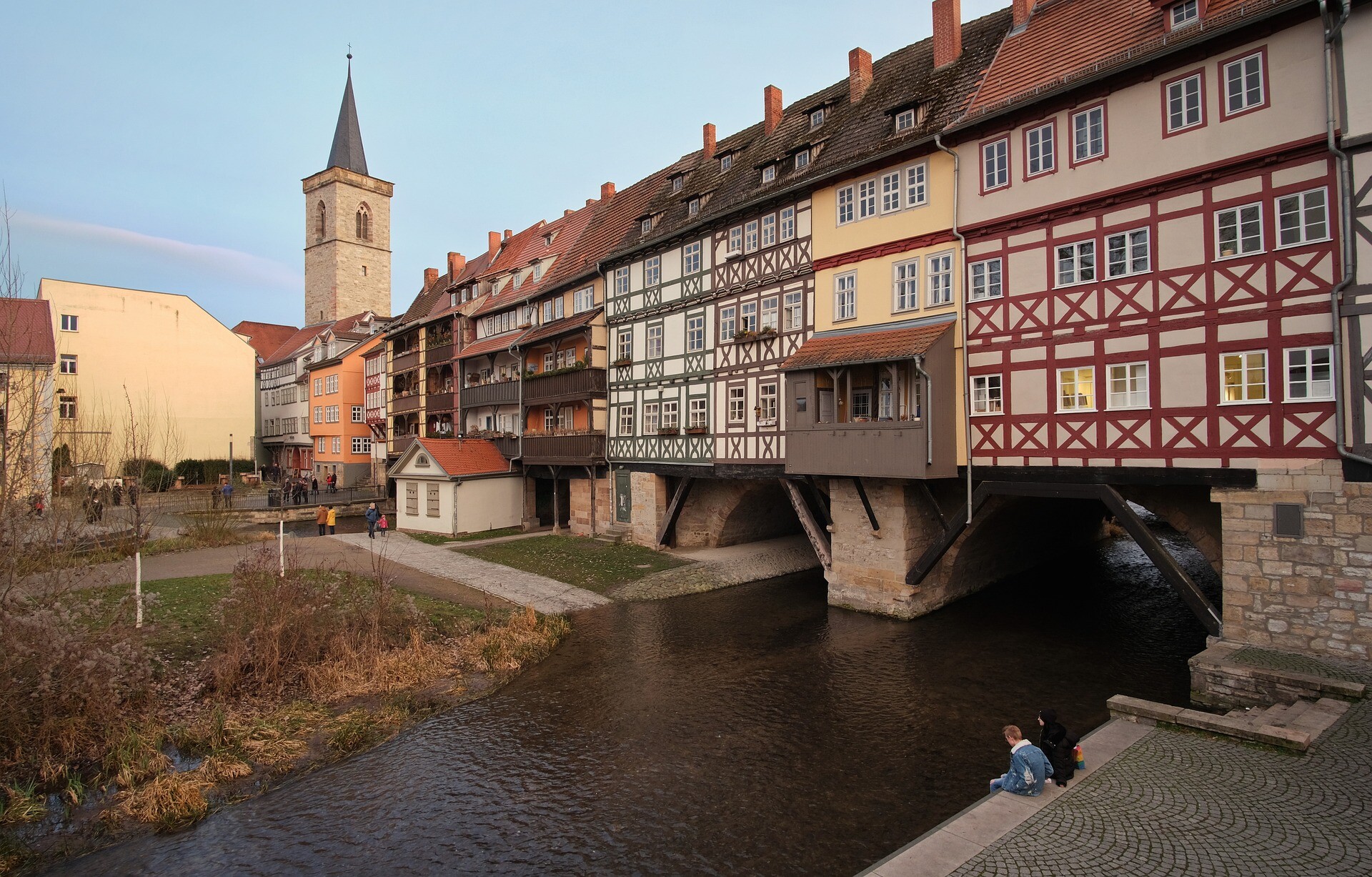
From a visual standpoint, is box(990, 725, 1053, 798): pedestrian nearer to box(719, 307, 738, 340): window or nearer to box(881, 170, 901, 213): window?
box(881, 170, 901, 213): window

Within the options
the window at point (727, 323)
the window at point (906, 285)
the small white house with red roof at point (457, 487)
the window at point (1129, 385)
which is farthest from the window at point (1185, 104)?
the small white house with red roof at point (457, 487)

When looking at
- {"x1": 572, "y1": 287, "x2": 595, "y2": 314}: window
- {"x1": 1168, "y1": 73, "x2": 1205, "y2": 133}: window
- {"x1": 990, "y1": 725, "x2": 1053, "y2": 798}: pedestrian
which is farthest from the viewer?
{"x1": 572, "y1": 287, "x2": 595, "y2": 314}: window

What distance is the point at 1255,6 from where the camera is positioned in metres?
11.8

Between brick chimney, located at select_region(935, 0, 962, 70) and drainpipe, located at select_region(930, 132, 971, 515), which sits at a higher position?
brick chimney, located at select_region(935, 0, 962, 70)

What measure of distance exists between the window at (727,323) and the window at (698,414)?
2.19 m

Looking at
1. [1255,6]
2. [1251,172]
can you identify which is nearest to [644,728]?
[1251,172]

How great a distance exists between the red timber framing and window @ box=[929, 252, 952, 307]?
59 centimetres

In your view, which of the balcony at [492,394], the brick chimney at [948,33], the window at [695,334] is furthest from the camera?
the balcony at [492,394]

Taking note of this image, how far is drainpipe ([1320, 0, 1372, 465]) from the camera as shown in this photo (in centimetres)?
1072

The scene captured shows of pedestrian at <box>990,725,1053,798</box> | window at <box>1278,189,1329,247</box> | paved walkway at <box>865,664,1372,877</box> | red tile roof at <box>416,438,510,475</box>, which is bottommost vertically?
paved walkway at <box>865,664,1372,877</box>

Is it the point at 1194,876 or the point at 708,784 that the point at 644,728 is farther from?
the point at 1194,876

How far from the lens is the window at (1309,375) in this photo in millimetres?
11094

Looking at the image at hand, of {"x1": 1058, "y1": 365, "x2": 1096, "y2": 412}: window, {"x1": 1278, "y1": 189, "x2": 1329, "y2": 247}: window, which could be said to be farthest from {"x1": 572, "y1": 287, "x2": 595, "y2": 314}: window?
{"x1": 1278, "y1": 189, "x2": 1329, "y2": 247}: window

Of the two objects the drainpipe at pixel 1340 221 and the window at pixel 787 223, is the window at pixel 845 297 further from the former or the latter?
the drainpipe at pixel 1340 221
